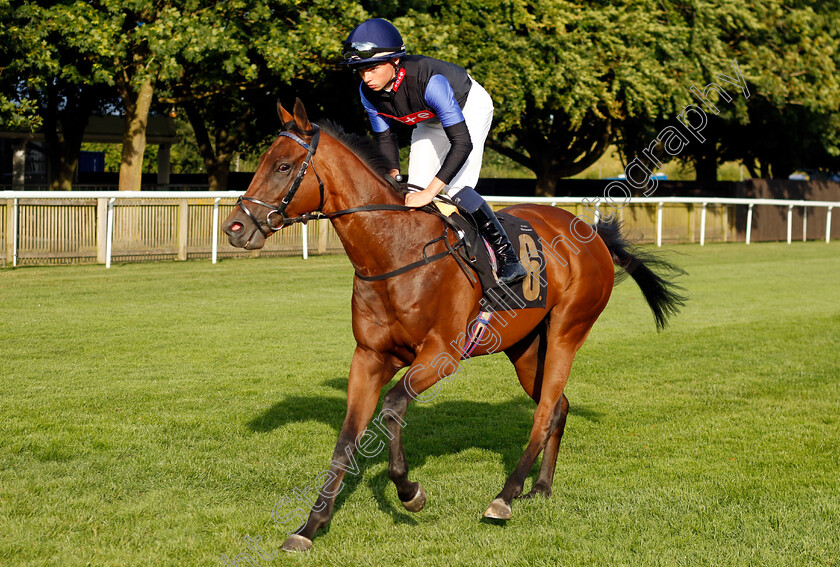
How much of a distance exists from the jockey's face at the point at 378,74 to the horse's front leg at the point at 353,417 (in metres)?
1.36

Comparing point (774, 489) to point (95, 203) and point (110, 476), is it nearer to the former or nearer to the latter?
point (110, 476)

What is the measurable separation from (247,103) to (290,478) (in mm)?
22288

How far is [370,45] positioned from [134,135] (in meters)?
16.1

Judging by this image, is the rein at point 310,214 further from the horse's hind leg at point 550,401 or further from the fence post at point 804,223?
the fence post at point 804,223

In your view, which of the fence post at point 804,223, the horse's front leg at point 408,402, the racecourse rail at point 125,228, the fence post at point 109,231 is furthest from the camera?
the fence post at point 804,223

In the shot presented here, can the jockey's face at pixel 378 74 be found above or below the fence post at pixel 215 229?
above

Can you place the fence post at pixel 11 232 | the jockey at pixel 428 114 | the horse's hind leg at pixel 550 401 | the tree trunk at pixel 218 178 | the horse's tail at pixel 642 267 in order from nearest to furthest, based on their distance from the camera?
the jockey at pixel 428 114, the horse's hind leg at pixel 550 401, the horse's tail at pixel 642 267, the fence post at pixel 11 232, the tree trunk at pixel 218 178

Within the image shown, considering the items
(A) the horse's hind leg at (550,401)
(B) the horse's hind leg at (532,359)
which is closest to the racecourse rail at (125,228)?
(B) the horse's hind leg at (532,359)

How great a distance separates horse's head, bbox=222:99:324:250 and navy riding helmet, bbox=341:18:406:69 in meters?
0.44

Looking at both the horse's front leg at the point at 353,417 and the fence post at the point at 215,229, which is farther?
the fence post at the point at 215,229

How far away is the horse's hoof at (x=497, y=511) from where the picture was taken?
4.29 metres

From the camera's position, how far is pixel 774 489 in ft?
16.2

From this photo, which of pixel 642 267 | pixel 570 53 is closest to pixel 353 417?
pixel 642 267

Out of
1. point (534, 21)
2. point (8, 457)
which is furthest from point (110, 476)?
point (534, 21)
